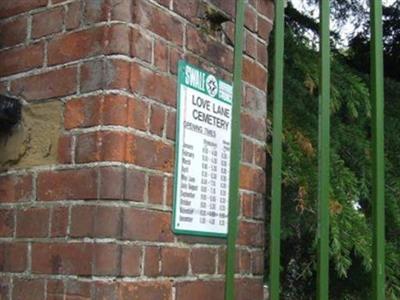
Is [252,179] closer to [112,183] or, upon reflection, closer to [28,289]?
[112,183]

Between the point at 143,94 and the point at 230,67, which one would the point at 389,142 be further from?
the point at 143,94

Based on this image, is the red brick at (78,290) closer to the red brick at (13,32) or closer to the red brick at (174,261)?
the red brick at (174,261)

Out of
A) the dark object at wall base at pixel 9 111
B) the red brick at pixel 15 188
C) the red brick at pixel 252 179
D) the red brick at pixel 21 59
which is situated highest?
the red brick at pixel 21 59

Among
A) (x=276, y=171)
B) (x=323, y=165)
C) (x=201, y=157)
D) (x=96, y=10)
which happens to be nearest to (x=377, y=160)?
(x=323, y=165)

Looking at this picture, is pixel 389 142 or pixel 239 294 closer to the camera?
pixel 239 294

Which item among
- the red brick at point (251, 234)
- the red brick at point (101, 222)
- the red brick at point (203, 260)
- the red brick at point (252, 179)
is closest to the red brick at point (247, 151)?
the red brick at point (252, 179)

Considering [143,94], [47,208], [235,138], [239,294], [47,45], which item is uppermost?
[47,45]

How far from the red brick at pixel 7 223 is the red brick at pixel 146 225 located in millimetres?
312

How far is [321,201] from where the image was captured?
56.1 inches

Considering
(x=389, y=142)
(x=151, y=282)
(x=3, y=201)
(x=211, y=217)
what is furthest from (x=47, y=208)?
(x=389, y=142)

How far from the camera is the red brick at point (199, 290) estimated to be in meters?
1.51

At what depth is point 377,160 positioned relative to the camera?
1.55 metres

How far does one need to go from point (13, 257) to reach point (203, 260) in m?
0.44

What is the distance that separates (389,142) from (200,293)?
56.2 inches
